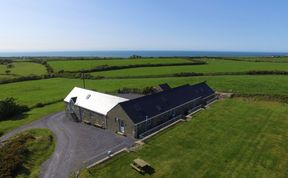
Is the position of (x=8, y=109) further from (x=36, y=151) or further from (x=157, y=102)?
(x=157, y=102)

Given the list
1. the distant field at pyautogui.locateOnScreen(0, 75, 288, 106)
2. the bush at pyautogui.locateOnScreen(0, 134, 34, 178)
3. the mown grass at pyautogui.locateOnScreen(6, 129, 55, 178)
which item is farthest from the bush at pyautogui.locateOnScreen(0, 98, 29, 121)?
the bush at pyautogui.locateOnScreen(0, 134, 34, 178)

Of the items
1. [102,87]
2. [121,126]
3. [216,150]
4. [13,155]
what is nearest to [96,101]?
[121,126]

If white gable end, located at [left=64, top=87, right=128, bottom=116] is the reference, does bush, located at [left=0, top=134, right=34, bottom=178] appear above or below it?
below

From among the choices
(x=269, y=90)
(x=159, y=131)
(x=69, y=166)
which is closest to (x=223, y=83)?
(x=269, y=90)

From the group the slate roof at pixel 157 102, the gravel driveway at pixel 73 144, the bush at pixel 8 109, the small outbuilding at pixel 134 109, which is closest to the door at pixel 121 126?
the small outbuilding at pixel 134 109

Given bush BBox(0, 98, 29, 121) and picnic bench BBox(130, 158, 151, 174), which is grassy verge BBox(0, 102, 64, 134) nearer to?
bush BBox(0, 98, 29, 121)

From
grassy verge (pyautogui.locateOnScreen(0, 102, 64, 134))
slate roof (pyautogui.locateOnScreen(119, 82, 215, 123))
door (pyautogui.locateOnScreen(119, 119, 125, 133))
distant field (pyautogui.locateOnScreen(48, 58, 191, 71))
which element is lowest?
grassy verge (pyautogui.locateOnScreen(0, 102, 64, 134))

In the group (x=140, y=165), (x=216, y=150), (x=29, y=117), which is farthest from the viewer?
(x=29, y=117)
